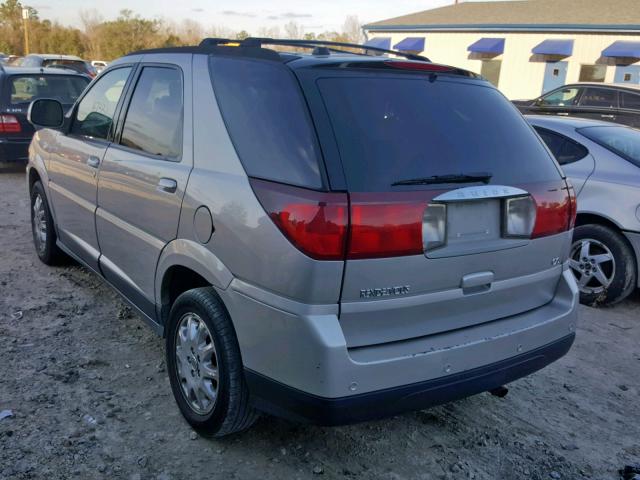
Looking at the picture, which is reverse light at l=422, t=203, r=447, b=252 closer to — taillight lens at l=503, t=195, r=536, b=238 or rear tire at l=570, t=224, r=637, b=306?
taillight lens at l=503, t=195, r=536, b=238

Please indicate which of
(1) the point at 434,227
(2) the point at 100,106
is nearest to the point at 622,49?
(2) the point at 100,106

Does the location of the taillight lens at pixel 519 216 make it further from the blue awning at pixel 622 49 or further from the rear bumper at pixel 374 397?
the blue awning at pixel 622 49

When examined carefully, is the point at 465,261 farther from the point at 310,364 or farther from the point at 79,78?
the point at 79,78

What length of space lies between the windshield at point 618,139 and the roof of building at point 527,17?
802 inches

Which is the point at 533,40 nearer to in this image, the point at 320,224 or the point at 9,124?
the point at 9,124

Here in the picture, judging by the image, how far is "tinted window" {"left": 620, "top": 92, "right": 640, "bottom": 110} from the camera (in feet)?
37.7

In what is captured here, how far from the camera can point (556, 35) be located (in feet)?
82.7

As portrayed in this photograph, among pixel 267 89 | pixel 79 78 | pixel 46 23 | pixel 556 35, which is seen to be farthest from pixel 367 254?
pixel 46 23

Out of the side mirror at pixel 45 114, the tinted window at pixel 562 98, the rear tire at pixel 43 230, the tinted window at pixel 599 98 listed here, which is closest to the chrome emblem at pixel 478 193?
the side mirror at pixel 45 114

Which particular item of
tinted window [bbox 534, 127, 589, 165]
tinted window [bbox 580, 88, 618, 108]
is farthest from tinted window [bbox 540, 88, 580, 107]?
tinted window [bbox 534, 127, 589, 165]

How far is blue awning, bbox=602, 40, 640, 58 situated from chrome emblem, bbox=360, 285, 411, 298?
77.1 ft

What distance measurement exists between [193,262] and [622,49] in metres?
24.3

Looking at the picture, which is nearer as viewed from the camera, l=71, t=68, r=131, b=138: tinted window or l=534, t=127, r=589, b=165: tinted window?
l=71, t=68, r=131, b=138: tinted window

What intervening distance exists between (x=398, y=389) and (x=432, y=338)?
27cm
